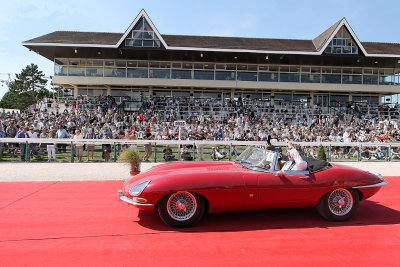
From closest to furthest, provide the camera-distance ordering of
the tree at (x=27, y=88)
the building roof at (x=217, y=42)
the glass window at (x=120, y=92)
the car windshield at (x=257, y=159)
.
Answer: the car windshield at (x=257, y=159) < the building roof at (x=217, y=42) < the glass window at (x=120, y=92) < the tree at (x=27, y=88)

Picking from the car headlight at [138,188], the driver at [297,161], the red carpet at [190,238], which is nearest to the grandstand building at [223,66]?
the driver at [297,161]

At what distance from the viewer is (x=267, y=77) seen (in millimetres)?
30047

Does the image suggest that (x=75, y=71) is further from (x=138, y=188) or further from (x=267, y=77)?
(x=138, y=188)

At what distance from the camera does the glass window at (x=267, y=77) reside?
3000 cm

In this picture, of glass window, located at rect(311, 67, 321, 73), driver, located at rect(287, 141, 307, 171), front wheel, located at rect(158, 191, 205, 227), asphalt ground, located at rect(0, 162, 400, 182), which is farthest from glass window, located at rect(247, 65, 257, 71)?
front wheel, located at rect(158, 191, 205, 227)

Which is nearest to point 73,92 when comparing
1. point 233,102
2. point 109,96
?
point 109,96

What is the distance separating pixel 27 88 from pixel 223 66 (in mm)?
70418

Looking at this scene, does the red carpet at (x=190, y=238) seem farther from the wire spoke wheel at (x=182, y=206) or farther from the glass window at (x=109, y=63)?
the glass window at (x=109, y=63)

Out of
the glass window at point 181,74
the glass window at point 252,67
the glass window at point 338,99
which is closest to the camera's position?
the glass window at point 181,74

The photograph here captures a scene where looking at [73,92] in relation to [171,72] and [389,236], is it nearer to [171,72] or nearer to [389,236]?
[171,72]

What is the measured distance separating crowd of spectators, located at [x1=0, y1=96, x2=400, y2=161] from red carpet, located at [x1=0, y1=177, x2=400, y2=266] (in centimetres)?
1155

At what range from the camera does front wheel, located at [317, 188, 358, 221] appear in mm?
4875

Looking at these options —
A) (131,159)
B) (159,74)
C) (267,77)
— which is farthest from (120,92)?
(131,159)

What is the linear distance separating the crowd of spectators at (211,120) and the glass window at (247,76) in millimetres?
3206
